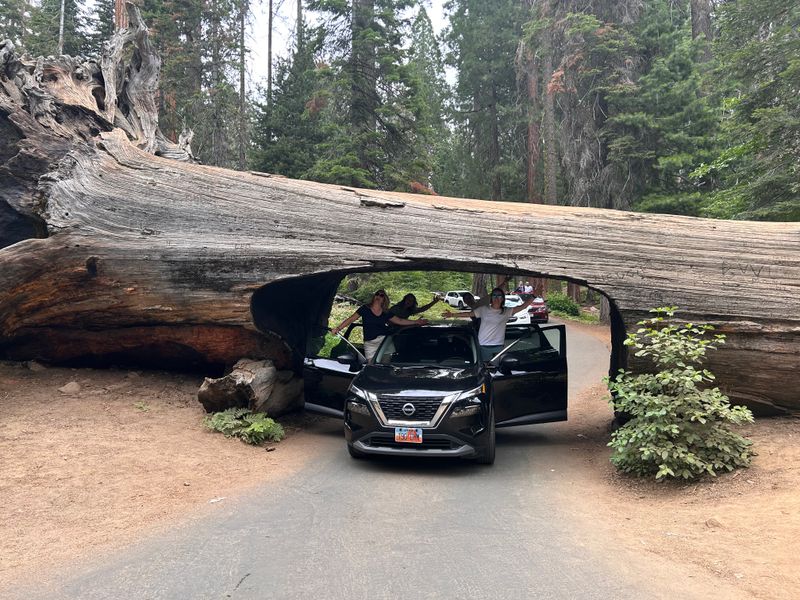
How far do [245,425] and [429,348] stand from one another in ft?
8.95

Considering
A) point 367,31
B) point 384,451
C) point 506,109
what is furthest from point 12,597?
point 506,109

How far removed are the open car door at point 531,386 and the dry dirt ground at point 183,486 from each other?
0.69 m

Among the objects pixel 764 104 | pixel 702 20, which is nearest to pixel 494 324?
pixel 764 104

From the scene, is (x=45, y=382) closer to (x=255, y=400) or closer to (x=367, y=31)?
(x=255, y=400)

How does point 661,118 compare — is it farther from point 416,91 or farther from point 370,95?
point 370,95

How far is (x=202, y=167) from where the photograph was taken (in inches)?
383

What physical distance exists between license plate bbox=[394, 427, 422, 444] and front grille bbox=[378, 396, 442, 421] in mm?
117

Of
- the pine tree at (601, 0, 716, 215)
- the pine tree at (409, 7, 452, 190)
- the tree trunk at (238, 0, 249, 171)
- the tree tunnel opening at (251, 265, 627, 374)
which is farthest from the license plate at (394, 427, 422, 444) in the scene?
the pine tree at (409, 7, 452, 190)

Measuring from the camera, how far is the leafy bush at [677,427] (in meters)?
6.34

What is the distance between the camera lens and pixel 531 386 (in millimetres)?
8539

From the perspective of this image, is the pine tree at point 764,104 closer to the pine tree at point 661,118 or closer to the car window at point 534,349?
the pine tree at point 661,118

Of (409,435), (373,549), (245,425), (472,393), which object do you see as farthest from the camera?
(245,425)

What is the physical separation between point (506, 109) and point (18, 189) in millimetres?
29010

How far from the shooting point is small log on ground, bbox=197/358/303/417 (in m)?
8.49
